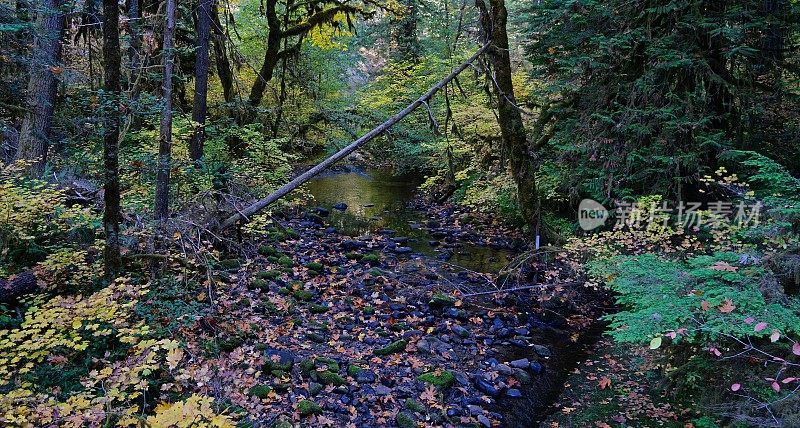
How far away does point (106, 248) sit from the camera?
18.7 feet

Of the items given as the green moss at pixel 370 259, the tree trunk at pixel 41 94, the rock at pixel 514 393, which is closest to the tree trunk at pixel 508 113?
the green moss at pixel 370 259

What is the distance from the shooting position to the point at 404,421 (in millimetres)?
5387

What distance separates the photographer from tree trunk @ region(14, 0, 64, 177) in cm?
815

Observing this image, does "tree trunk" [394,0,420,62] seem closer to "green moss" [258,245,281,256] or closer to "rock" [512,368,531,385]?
"green moss" [258,245,281,256]

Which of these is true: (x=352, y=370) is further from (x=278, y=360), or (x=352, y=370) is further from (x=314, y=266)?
(x=314, y=266)

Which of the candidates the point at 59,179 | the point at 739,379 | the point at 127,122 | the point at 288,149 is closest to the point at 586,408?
the point at 739,379

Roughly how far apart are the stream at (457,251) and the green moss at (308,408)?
8.15 feet

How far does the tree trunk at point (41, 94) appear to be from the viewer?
26.7 feet

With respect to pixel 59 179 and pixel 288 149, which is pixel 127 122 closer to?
pixel 59 179

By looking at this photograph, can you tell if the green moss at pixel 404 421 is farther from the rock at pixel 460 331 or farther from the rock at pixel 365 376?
the rock at pixel 460 331

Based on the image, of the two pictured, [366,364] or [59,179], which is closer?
[366,364]

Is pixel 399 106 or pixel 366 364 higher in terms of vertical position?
pixel 399 106

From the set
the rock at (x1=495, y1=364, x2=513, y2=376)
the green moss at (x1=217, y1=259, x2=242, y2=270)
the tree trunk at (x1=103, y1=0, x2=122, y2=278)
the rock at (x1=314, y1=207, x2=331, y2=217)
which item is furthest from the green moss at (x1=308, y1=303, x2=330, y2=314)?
the rock at (x1=314, y1=207, x2=331, y2=217)

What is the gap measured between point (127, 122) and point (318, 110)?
9.23 meters
